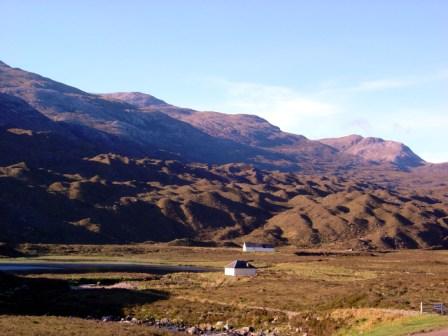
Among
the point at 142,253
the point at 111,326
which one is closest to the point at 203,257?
the point at 142,253

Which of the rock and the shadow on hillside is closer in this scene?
the rock

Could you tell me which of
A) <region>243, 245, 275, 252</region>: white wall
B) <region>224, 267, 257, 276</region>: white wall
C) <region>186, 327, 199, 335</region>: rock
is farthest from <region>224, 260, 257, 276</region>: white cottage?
<region>243, 245, 275, 252</region>: white wall

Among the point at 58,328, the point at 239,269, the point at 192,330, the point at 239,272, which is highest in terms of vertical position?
the point at 58,328

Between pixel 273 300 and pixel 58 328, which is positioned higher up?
pixel 58 328

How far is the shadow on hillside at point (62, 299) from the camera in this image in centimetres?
5694

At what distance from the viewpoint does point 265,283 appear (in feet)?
247

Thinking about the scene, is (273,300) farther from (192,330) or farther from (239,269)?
(239,269)

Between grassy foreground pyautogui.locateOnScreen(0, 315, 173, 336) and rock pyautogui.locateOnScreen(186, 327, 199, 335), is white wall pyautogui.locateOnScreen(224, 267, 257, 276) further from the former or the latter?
grassy foreground pyautogui.locateOnScreen(0, 315, 173, 336)

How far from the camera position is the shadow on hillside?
56938 mm

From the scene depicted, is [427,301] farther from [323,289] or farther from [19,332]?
[19,332]

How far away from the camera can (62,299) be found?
2534 inches

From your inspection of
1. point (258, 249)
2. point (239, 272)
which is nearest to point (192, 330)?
point (239, 272)

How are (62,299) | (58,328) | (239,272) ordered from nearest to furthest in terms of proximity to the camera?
1. (58,328)
2. (62,299)
3. (239,272)

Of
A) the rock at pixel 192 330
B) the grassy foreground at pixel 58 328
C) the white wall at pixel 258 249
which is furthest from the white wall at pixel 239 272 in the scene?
the white wall at pixel 258 249
